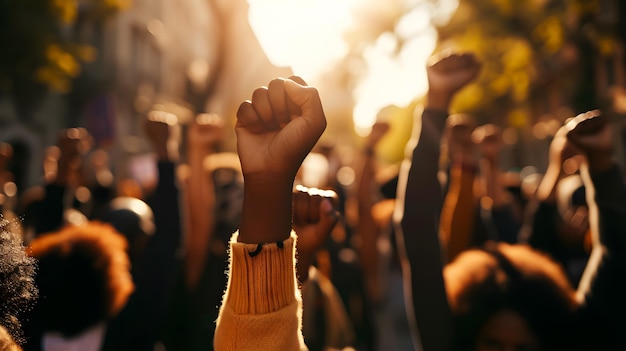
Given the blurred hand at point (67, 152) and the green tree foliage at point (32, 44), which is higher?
the green tree foliage at point (32, 44)

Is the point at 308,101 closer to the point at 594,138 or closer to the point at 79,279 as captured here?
the point at 594,138

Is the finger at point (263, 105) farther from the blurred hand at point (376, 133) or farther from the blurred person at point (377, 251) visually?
the blurred hand at point (376, 133)

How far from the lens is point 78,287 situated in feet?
7.14

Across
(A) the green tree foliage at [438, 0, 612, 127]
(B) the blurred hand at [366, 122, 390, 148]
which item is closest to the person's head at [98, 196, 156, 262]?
(B) the blurred hand at [366, 122, 390, 148]

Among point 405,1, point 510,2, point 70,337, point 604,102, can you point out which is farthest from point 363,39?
point 70,337

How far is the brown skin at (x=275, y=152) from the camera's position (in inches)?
47.1

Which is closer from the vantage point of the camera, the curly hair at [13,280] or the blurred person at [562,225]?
the curly hair at [13,280]

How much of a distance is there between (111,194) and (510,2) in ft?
40.5

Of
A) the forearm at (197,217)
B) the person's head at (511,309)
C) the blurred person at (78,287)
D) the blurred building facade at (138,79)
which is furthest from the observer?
the blurred building facade at (138,79)

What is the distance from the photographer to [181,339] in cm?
268

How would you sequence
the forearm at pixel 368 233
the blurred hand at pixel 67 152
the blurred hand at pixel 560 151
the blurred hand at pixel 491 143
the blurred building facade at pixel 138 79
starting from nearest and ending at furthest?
1. the blurred hand at pixel 560 151
2. the blurred hand at pixel 67 152
3. the forearm at pixel 368 233
4. the blurred hand at pixel 491 143
5. the blurred building facade at pixel 138 79

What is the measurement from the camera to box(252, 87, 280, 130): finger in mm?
1211

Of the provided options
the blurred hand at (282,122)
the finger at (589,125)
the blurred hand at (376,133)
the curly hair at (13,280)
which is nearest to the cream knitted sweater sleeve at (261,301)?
the blurred hand at (282,122)

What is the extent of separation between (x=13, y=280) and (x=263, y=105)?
0.63 meters
